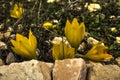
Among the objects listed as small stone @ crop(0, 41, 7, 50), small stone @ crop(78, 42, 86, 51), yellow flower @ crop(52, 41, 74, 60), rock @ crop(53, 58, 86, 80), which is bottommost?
small stone @ crop(78, 42, 86, 51)

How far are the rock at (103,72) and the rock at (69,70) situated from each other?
5 centimetres

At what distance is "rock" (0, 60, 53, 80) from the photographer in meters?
1.76

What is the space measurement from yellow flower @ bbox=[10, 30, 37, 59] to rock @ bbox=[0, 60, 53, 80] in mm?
110

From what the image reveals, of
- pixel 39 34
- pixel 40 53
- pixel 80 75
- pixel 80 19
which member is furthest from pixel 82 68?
pixel 80 19

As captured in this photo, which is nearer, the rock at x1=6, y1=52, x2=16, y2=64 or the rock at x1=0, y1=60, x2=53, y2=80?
the rock at x1=0, y1=60, x2=53, y2=80

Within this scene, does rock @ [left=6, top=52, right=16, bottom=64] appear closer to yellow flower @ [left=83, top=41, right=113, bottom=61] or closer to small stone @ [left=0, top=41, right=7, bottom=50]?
small stone @ [left=0, top=41, right=7, bottom=50]

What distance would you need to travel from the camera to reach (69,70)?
5.87 feet

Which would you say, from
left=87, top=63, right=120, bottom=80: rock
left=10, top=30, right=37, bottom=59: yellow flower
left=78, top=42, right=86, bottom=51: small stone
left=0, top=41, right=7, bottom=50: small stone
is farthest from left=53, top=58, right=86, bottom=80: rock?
left=0, top=41, right=7, bottom=50: small stone

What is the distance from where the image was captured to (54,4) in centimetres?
269

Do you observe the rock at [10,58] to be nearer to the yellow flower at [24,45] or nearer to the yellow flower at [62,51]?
the yellow flower at [24,45]

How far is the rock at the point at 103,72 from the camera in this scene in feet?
5.89

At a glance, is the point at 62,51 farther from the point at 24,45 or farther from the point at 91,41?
the point at 91,41

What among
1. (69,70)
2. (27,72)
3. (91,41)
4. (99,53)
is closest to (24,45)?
(27,72)

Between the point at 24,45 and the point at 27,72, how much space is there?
19cm
